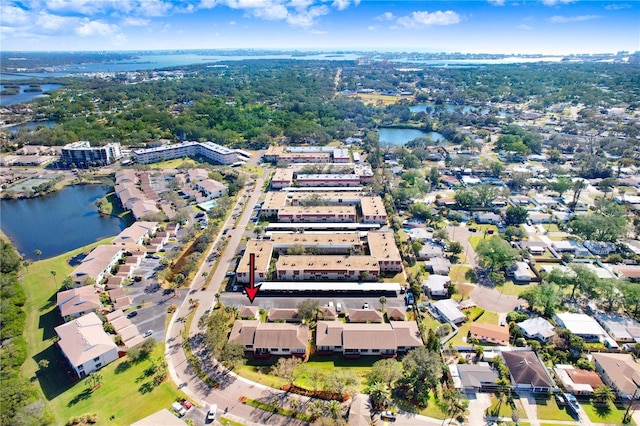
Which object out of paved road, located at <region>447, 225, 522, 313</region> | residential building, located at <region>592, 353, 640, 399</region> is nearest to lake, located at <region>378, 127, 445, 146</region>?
paved road, located at <region>447, 225, 522, 313</region>

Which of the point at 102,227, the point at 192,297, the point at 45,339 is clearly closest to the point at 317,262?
the point at 192,297

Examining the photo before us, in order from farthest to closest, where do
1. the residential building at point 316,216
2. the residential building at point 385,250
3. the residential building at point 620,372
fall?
the residential building at point 316,216
the residential building at point 385,250
the residential building at point 620,372

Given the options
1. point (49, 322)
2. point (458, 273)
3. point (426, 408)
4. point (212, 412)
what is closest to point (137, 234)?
point (49, 322)

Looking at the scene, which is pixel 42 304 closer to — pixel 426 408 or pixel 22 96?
→ pixel 426 408

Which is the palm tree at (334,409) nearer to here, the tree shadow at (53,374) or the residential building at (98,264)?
the tree shadow at (53,374)

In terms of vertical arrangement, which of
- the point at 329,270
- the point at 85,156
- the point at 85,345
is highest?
the point at 85,156

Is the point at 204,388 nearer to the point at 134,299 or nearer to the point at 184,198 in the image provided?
the point at 134,299

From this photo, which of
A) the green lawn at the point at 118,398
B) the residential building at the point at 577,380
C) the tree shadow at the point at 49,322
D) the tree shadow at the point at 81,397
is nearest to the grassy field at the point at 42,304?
the tree shadow at the point at 49,322
